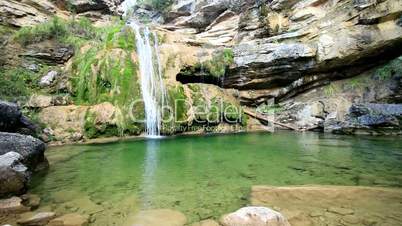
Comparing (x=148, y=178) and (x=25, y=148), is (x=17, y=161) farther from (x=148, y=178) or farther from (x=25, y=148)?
(x=148, y=178)

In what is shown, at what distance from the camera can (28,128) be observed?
8.51 meters

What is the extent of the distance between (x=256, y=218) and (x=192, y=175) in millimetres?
2622

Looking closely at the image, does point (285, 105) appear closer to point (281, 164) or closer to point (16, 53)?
point (281, 164)

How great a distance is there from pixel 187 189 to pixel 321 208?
76.4 inches

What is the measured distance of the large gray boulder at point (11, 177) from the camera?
402cm

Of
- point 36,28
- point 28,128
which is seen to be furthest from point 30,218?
point 36,28

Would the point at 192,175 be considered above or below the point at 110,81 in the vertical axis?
below

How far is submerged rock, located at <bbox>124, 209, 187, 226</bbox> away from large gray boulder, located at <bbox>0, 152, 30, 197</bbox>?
2.02 m

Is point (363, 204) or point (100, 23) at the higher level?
point (100, 23)

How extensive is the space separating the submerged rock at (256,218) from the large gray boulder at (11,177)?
312cm

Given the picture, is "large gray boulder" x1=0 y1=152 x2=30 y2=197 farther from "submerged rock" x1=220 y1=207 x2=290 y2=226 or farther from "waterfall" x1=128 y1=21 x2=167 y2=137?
"waterfall" x1=128 y1=21 x2=167 y2=137

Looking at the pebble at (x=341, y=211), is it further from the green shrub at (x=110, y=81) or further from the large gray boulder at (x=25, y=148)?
the green shrub at (x=110, y=81)

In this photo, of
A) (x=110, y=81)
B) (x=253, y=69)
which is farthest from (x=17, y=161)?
(x=253, y=69)

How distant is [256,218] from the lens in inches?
111
